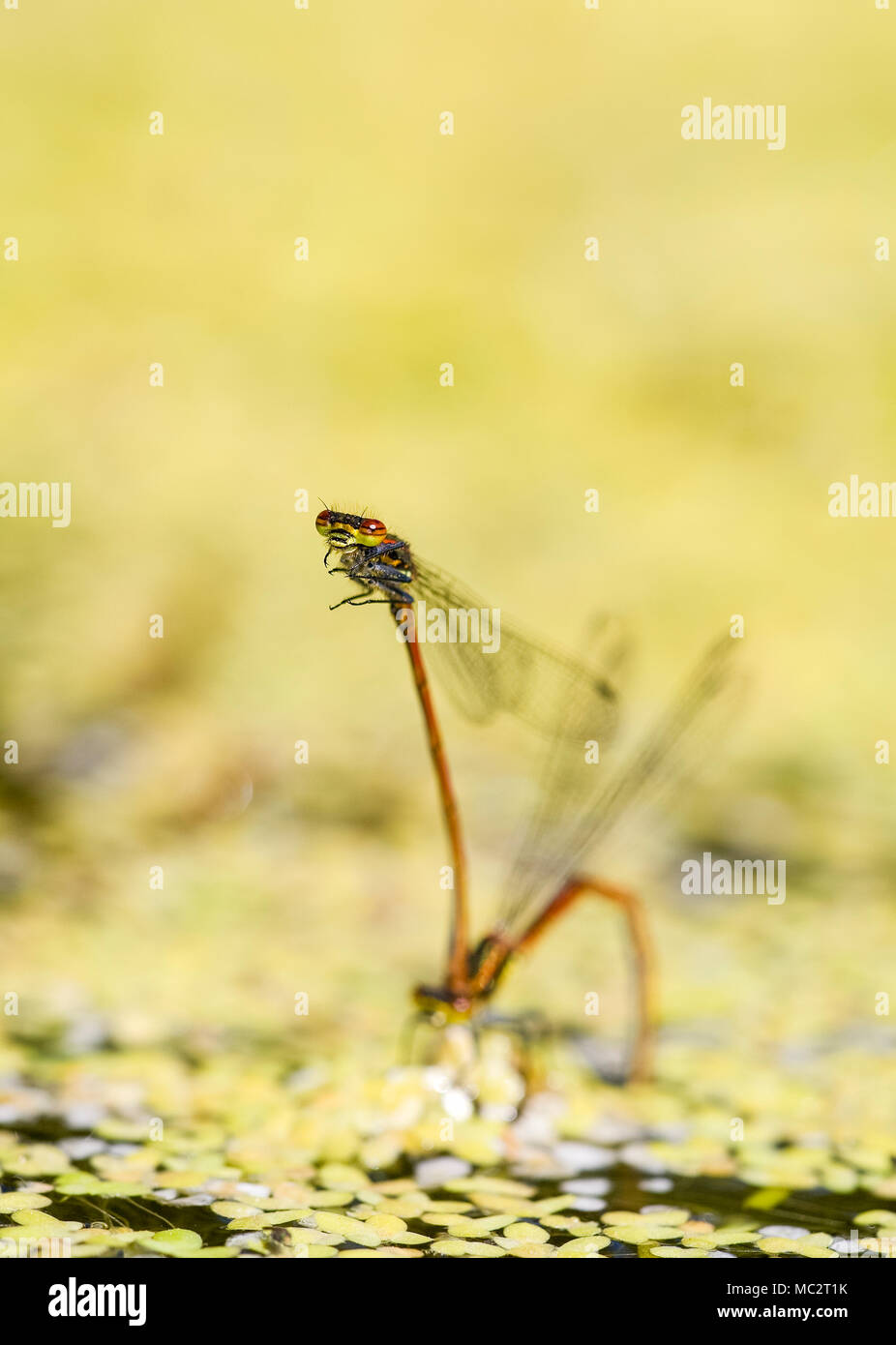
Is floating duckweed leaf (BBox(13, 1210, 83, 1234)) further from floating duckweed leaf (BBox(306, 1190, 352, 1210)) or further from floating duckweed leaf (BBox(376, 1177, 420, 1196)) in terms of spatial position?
floating duckweed leaf (BBox(376, 1177, 420, 1196))

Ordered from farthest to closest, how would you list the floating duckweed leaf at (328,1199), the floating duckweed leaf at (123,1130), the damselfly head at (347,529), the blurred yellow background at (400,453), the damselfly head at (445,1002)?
the blurred yellow background at (400,453) < the damselfly head at (445,1002) < the floating duckweed leaf at (123,1130) < the floating duckweed leaf at (328,1199) < the damselfly head at (347,529)

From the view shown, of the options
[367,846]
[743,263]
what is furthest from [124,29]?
[367,846]

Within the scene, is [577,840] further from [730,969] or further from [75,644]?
[75,644]

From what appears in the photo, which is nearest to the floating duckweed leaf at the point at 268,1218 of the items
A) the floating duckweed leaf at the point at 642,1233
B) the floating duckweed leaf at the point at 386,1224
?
the floating duckweed leaf at the point at 386,1224

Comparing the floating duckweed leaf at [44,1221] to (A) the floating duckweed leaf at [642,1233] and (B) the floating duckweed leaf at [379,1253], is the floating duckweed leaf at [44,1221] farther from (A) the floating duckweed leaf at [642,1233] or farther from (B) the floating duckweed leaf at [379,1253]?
(A) the floating duckweed leaf at [642,1233]

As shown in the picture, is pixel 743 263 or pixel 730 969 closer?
pixel 730 969

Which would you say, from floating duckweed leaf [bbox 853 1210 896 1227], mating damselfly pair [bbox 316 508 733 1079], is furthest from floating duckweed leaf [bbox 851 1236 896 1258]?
mating damselfly pair [bbox 316 508 733 1079]
